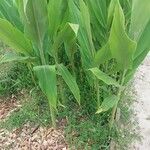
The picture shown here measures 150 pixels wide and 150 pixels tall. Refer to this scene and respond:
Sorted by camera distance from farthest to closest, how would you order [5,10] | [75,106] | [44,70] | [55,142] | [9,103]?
[9,103] → [75,106] → [55,142] → [5,10] → [44,70]

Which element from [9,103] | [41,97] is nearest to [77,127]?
[41,97]

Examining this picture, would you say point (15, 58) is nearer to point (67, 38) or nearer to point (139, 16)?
point (67, 38)

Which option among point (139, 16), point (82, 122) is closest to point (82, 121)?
point (82, 122)

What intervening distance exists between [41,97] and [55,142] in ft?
1.54

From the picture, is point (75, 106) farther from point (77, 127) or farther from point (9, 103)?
point (9, 103)

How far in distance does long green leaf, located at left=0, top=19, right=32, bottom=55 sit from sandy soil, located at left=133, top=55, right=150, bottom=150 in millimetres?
922

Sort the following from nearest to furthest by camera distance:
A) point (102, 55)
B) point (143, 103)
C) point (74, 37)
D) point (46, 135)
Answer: point (102, 55) → point (74, 37) → point (46, 135) → point (143, 103)

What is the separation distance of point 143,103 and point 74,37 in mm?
910

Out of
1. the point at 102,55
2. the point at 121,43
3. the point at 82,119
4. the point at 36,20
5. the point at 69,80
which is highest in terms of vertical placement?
the point at 36,20

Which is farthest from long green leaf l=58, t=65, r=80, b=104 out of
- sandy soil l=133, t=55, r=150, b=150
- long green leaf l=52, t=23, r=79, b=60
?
sandy soil l=133, t=55, r=150, b=150

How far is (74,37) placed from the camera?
2254mm

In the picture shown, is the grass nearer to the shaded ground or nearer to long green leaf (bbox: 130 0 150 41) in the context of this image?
the shaded ground

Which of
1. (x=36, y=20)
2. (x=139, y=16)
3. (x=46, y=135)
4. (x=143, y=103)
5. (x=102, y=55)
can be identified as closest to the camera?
(x=139, y=16)

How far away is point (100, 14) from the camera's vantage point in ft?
7.48
